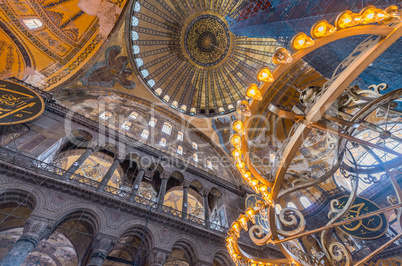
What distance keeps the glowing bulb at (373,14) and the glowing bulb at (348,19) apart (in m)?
0.06

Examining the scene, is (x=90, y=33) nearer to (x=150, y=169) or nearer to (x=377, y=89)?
(x=150, y=169)

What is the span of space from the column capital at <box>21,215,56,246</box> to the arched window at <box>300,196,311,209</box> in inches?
506

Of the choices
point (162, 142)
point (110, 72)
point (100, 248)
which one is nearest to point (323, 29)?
point (100, 248)

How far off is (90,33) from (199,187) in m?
11.7

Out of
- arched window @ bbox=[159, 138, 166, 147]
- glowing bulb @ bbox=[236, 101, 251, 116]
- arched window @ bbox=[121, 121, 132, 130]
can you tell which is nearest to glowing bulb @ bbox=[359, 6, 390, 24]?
glowing bulb @ bbox=[236, 101, 251, 116]

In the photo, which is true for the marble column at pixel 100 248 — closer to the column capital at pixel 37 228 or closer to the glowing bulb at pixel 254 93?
the column capital at pixel 37 228

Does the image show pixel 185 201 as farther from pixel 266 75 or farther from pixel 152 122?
pixel 266 75

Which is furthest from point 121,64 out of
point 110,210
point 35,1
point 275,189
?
point 275,189

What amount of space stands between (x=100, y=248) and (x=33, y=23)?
12.0 meters

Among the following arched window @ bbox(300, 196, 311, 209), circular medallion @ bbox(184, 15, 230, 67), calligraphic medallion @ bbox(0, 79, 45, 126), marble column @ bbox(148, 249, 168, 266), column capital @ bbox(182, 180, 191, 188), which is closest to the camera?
marble column @ bbox(148, 249, 168, 266)

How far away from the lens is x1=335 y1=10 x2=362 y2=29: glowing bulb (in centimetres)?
229

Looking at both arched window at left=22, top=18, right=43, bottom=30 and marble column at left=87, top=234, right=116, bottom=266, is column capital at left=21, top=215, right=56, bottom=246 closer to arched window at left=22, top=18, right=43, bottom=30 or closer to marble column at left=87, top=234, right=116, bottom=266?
marble column at left=87, top=234, right=116, bottom=266

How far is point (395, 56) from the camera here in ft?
17.3

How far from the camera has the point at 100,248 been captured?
590cm
